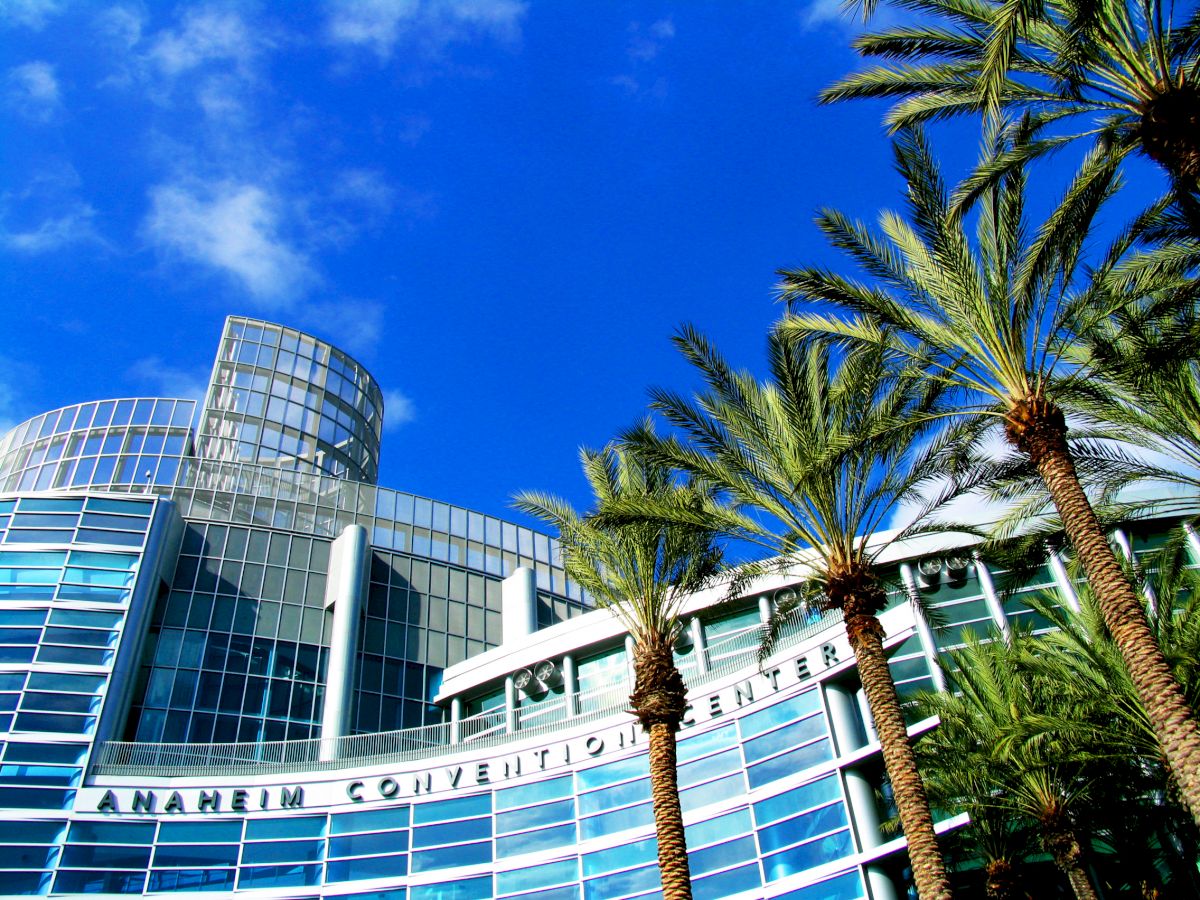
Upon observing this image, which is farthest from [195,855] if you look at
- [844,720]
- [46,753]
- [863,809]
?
[863,809]

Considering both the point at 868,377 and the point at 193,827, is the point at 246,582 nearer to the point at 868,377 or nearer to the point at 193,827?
the point at 193,827

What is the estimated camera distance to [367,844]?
1150 inches

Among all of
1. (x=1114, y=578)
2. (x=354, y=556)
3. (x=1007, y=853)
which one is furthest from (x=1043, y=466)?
(x=354, y=556)

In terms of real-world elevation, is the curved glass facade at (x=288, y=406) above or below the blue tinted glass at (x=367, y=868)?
above

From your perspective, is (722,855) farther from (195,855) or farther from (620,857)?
(195,855)

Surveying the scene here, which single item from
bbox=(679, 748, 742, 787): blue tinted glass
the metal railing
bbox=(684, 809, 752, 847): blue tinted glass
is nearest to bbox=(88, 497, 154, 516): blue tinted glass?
the metal railing

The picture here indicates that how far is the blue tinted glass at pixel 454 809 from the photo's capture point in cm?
2909

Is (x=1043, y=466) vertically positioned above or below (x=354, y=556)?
below

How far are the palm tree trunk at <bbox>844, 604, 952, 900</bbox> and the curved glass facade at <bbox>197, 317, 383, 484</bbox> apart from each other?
35805mm

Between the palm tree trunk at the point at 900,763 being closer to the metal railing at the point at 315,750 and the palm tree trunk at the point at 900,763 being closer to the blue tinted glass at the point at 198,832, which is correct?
the metal railing at the point at 315,750

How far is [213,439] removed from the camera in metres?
46.4

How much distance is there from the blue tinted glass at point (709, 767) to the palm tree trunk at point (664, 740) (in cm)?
601

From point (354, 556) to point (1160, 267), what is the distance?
34.2 m

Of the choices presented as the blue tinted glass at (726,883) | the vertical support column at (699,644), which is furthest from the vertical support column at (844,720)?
the vertical support column at (699,644)
